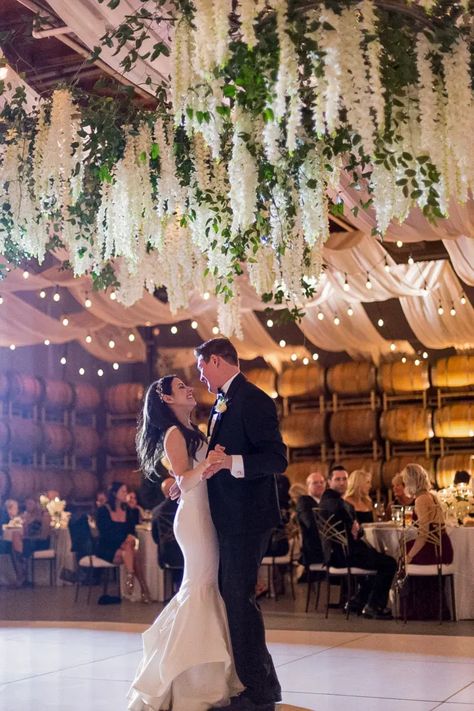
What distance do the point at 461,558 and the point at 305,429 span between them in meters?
6.64

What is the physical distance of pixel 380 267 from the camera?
9.94 metres

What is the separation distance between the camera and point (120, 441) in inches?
604

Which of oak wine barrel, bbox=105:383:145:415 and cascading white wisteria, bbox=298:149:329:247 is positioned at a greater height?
cascading white wisteria, bbox=298:149:329:247

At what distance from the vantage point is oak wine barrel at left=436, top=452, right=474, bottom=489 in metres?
12.8

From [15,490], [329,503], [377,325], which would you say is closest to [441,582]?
[329,503]

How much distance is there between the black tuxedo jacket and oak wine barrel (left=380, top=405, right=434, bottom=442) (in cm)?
958

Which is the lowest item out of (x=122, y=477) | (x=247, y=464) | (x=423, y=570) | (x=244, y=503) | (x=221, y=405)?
(x=423, y=570)

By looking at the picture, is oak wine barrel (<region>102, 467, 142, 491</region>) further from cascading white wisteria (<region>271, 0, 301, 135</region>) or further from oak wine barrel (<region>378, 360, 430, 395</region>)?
cascading white wisteria (<region>271, 0, 301, 135</region>)

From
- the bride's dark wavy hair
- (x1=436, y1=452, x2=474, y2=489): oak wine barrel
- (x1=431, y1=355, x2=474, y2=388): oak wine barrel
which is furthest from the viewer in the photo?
(x1=431, y1=355, x2=474, y2=388): oak wine barrel

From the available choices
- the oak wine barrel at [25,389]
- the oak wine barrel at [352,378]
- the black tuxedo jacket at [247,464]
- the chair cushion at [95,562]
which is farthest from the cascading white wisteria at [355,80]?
the oak wine barrel at [25,389]

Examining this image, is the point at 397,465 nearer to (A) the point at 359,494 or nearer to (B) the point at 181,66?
(A) the point at 359,494

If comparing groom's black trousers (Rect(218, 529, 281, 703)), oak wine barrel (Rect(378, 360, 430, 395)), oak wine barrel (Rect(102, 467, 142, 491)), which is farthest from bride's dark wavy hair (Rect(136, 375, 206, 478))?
oak wine barrel (Rect(102, 467, 142, 491))

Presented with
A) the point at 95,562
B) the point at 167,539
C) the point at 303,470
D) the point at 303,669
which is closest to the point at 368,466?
the point at 303,470

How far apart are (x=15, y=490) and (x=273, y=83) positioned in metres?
11.4
